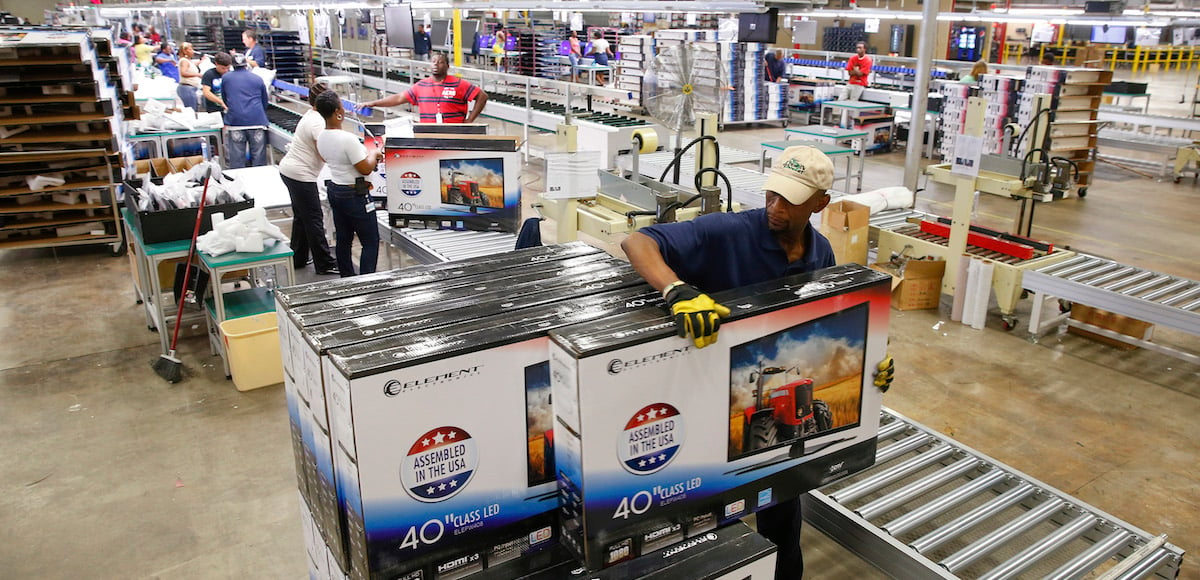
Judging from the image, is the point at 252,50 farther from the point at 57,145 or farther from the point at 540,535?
the point at 540,535

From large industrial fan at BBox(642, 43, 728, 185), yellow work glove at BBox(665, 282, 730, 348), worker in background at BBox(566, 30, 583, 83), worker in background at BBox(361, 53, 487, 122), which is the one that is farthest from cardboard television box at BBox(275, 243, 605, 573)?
worker in background at BBox(566, 30, 583, 83)

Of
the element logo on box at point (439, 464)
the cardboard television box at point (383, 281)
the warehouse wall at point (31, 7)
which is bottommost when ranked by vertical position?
the element logo on box at point (439, 464)

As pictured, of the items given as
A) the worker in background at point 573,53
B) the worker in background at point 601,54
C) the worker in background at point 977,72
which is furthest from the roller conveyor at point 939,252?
the worker in background at point 601,54

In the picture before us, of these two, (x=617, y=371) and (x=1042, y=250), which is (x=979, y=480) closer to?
(x=617, y=371)

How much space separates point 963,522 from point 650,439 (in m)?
1.83

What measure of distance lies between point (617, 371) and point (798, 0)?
588 cm

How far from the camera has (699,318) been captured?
166 centimetres

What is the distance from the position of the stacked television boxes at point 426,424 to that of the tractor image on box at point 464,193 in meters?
3.34

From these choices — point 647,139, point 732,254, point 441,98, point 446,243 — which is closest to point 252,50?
point 441,98

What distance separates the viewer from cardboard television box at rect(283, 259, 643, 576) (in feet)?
5.71

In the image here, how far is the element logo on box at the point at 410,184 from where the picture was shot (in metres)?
5.26

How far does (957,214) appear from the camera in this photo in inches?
228

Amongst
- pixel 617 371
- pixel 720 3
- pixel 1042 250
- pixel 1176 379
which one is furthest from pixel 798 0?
pixel 617 371

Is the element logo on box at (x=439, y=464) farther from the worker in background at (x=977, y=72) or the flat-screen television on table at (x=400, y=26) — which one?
the flat-screen television on table at (x=400, y=26)
